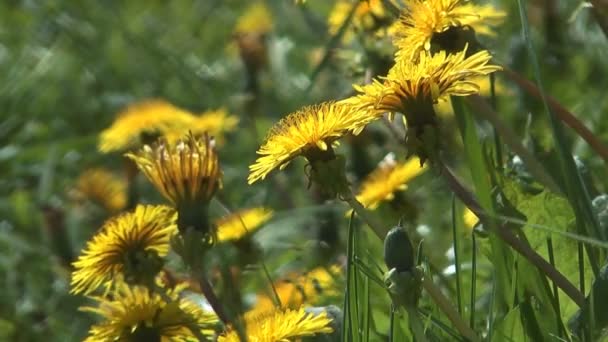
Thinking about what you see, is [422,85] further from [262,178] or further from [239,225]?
[239,225]

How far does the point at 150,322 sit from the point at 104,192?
4.53 feet

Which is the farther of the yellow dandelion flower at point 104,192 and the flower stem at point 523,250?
the yellow dandelion flower at point 104,192

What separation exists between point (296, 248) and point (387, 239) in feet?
2.74

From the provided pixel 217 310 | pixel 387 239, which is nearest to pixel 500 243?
pixel 387 239

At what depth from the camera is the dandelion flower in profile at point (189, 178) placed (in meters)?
1.51

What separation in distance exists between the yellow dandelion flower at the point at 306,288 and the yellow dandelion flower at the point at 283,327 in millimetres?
332

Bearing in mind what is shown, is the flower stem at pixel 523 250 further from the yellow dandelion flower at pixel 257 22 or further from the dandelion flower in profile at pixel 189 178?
the yellow dandelion flower at pixel 257 22

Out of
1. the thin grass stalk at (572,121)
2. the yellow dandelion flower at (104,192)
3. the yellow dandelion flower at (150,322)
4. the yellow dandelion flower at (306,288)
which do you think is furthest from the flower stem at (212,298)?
the yellow dandelion flower at (104,192)

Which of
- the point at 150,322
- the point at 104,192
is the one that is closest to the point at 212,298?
the point at 150,322

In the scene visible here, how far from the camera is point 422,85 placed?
1.30 m

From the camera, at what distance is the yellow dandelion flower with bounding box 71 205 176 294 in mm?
1567

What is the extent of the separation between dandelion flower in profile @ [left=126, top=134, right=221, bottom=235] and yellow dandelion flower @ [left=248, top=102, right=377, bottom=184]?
0.15 meters

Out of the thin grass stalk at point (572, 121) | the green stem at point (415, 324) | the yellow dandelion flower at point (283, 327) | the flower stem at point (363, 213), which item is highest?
the thin grass stalk at point (572, 121)

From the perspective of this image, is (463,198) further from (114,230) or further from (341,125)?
(114,230)
